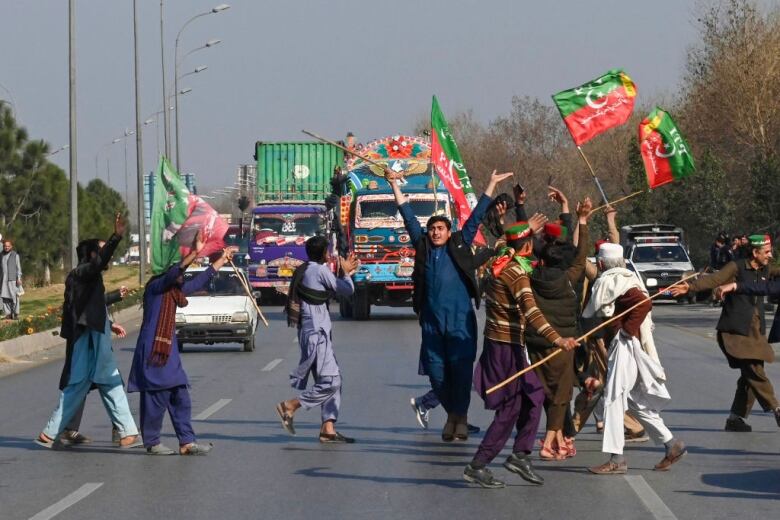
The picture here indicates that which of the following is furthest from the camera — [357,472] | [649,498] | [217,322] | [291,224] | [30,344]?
[291,224]

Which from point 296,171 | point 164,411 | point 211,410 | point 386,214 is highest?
point 296,171

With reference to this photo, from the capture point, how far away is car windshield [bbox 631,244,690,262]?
47.9m

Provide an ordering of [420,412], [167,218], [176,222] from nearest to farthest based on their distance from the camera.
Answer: [420,412], [176,222], [167,218]

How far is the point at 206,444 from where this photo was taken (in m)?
12.6

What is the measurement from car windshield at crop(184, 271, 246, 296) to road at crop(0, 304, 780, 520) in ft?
29.3

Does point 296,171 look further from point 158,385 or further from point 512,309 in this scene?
point 512,309

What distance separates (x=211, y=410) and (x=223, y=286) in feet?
38.8

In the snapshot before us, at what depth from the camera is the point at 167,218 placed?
18.8 m

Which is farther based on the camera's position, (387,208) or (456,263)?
(387,208)

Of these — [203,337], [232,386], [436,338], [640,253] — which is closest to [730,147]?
[640,253]

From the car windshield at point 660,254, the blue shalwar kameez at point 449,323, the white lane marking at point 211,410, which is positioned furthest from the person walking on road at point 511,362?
the car windshield at point 660,254

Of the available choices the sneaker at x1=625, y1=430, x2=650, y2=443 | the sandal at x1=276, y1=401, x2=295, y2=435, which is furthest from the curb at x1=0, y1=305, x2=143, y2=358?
the sneaker at x1=625, y1=430, x2=650, y2=443

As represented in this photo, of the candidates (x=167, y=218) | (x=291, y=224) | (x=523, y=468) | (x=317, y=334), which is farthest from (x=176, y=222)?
(x=291, y=224)

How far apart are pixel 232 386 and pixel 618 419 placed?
873 centimetres
